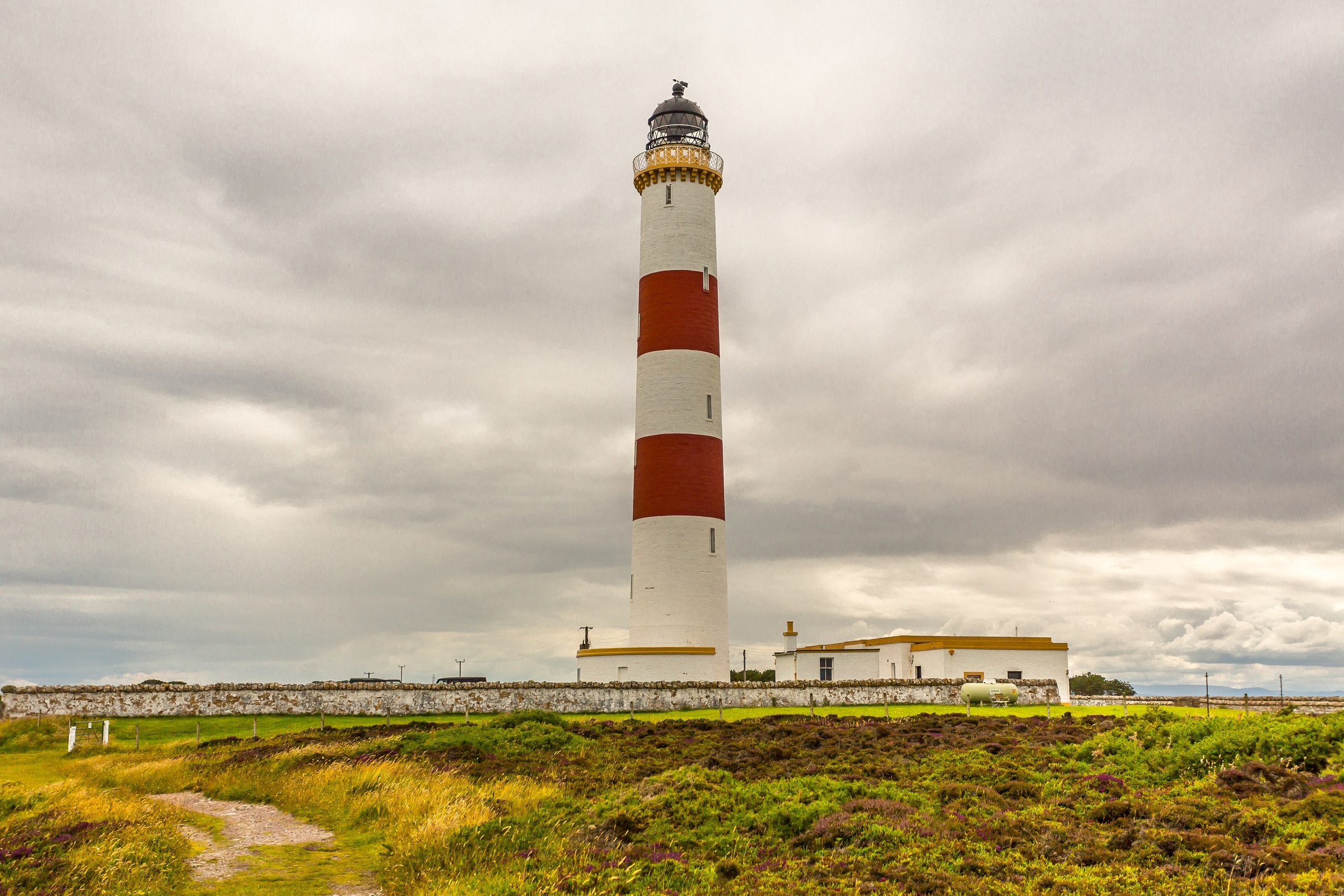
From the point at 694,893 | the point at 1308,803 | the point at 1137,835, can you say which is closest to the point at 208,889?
the point at 694,893

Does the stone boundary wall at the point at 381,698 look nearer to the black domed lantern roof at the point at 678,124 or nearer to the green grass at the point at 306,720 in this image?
the green grass at the point at 306,720

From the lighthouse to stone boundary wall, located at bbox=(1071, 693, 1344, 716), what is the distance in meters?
18.8

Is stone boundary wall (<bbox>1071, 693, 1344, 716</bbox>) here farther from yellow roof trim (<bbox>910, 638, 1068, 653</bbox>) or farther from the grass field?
the grass field

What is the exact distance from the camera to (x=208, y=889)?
1320 centimetres

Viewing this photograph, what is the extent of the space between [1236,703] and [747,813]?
4143 cm

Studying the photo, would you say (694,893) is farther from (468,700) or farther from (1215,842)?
(468,700)

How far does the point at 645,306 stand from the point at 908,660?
867 inches

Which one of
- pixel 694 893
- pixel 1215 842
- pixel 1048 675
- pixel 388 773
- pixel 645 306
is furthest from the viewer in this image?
pixel 1048 675

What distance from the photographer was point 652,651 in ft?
130

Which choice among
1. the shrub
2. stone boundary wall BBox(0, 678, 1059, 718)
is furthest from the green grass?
the shrub

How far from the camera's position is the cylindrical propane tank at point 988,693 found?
39969 mm

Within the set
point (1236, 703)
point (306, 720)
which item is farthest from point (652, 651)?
point (1236, 703)

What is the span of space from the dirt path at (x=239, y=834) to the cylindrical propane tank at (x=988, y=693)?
1095 inches

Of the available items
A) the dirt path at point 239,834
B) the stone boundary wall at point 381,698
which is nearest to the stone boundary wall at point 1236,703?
the stone boundary wall at point 381,698
